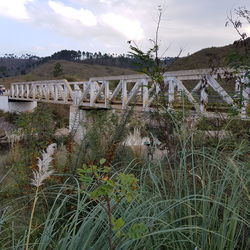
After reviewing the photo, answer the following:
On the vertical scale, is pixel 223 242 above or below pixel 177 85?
below

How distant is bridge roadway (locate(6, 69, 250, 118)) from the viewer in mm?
3761

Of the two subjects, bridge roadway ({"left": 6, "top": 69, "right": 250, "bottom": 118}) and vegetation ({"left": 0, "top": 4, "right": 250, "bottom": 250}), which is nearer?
vegetation ({"left": 0, "top": 4, "right": 250, "bottom": 250})

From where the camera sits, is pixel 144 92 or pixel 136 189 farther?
pixel 144 92

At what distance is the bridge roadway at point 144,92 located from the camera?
12.3 ft

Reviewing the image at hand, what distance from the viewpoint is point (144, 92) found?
29.4 feet

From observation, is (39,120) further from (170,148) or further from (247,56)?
(247,56)

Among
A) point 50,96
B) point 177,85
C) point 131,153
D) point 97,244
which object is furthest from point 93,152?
point 50,96

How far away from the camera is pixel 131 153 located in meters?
4.61

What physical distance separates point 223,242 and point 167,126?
1.66m

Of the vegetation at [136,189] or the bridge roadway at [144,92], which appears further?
the bridge roadway at [144,92]

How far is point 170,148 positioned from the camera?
2809 mm

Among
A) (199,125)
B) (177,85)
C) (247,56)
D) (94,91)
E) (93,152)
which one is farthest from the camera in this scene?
(94,91)

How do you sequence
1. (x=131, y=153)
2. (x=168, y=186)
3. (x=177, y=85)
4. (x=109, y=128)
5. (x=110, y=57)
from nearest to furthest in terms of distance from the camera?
(x=168, y=186)
(x=131, y=153)
(x=109, y=128)
(x=177, y=85)
(x=110, y=57)

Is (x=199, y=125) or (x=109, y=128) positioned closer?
(x=199, y=125)
